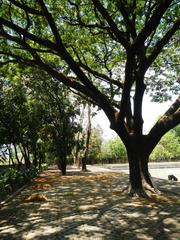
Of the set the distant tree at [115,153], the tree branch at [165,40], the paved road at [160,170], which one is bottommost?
the paved road at [160,170]

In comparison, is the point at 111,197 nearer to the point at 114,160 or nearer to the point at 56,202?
the point at 56,202

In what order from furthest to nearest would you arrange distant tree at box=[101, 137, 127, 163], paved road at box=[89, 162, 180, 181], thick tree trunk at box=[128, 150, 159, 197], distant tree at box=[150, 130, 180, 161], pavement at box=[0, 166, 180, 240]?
distant tree at box=[101, 137, 127, 163], distant tree at box=[150, 130, 180, 161], paved road at box=[89, 162, 180, 181], thick tree trunk at box=[128, 150, 159, 197], pavement at box=[0, 166, 180, 240]

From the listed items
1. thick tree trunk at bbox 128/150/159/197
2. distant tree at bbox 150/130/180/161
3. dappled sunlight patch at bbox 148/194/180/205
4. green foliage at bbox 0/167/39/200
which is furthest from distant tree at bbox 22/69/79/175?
distant tree at bbox 150/130/180/161

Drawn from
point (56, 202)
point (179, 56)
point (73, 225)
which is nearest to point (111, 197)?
point (56, 202)

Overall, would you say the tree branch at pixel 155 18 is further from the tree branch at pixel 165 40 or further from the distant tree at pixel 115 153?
the distant tree at pixel 115 153

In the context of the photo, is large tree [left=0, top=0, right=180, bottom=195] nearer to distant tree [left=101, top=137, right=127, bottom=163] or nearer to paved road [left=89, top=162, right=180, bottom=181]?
paved road [left=89, top=162, right=180, bottom=181]

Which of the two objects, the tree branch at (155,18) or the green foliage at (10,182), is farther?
the green foliage at (10,182)

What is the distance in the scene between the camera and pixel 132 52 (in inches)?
363

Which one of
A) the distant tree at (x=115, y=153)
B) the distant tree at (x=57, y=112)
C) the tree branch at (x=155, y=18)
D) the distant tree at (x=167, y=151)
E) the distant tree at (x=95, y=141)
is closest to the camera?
the tree branch at (x=155, y=18)

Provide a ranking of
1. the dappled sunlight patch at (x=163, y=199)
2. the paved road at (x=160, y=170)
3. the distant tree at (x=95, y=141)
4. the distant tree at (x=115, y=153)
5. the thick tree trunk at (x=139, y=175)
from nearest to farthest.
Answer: the dappled sunlight patch at (x=163, y=199)
the thick tree trunk at (x=139, y=175)
the paved road at (x=160, y=170)
the distant tree at (x=95, y=141)
the distant tree at (x=115, y=153)

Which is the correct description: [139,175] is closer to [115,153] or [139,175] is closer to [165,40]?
[165,40]

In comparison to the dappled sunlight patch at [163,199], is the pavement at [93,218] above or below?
below

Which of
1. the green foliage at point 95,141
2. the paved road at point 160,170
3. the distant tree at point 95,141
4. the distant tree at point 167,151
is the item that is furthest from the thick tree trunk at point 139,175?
the distant tree at point 167,151

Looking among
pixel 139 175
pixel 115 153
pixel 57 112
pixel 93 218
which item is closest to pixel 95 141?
pixel 115 153
